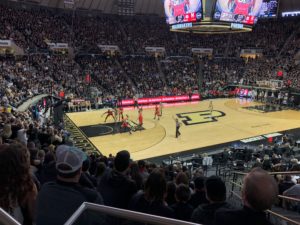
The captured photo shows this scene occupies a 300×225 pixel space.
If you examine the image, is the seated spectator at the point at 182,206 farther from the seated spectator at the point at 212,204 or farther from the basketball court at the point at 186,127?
the basketball court at the point at 186,127

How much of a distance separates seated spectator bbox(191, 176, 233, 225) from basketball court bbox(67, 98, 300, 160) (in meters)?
13.6

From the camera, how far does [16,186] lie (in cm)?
283

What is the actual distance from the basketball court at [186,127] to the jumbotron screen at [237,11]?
9243mm

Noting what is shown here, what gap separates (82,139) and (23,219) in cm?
1805

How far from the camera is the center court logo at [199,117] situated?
2653 centimetres

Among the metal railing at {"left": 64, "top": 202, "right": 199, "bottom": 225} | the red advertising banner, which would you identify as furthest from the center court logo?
the metal railing at {"left": 64, "top": 202, "right": 199, "bottom": 225}

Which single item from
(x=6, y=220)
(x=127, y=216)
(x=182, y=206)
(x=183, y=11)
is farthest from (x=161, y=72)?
(x=6, y=220)

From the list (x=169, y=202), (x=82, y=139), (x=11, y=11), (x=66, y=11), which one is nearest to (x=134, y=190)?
(x=169, y=202)

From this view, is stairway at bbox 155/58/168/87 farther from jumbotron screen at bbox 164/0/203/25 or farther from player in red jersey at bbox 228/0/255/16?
player in red jersey at bbox 228/0/255/16

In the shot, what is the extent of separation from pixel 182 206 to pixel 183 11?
26.8m

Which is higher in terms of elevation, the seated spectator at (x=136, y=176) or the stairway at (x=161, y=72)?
the seated spectator at (x=136, y=176)

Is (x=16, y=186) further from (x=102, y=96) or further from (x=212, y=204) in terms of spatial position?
(x=102, y=96)

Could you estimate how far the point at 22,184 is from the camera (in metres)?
2.86

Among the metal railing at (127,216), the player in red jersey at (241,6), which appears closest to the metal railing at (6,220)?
the metal railing at (127,216)
